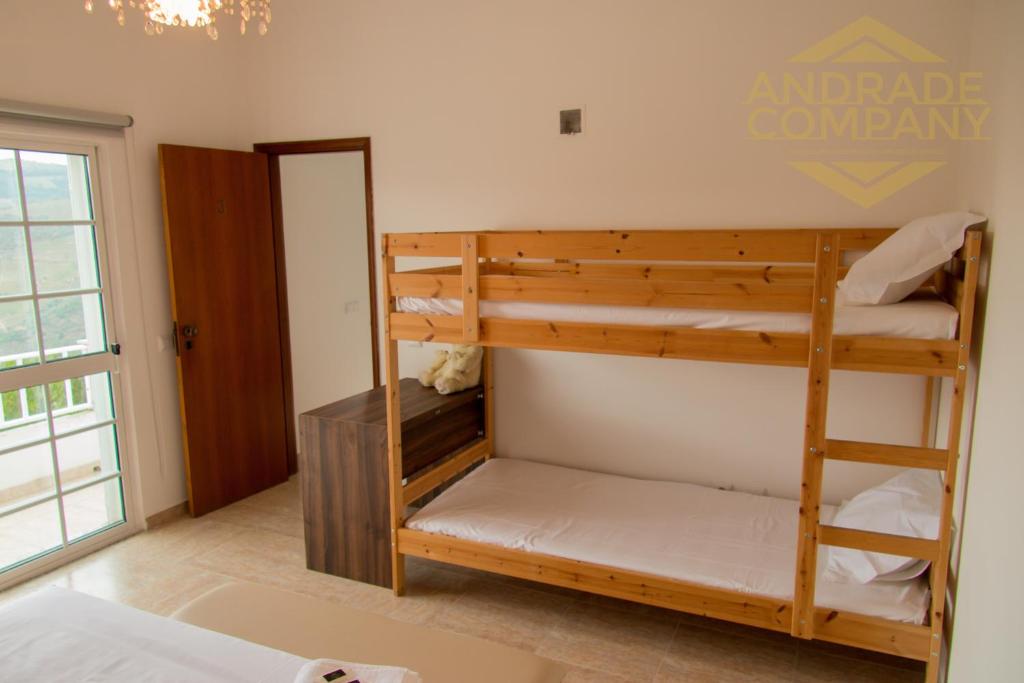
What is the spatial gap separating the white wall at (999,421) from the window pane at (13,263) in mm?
3756

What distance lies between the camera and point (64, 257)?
3254 mm

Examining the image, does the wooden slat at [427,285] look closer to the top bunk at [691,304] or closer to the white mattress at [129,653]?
the top bunk at [691,304]

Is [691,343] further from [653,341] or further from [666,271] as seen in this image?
[666,271]

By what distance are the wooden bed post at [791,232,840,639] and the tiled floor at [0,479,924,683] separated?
39cm

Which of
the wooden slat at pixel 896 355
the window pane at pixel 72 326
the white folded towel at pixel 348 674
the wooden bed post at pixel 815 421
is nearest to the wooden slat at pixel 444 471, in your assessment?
the white folded towel at pixel 348 674

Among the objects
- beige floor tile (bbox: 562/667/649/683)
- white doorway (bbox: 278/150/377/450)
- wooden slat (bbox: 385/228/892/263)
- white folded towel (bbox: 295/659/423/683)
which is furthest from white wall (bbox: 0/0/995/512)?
white folded towel (bbox: 295/659/423/683)

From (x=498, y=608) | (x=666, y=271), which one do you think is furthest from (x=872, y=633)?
(x=666, y=271)

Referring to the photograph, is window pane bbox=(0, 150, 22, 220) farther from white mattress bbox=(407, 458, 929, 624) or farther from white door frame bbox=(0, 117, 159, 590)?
white mattress bbox=(407, 458, 929, 624)

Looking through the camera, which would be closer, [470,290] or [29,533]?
[470,290]

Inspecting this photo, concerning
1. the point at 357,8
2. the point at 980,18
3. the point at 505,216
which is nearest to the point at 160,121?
the point at 357,8

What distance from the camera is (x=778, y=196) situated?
9.91 feet

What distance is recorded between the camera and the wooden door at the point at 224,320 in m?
3.67

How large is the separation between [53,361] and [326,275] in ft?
6.40

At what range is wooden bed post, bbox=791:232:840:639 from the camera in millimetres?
2092
